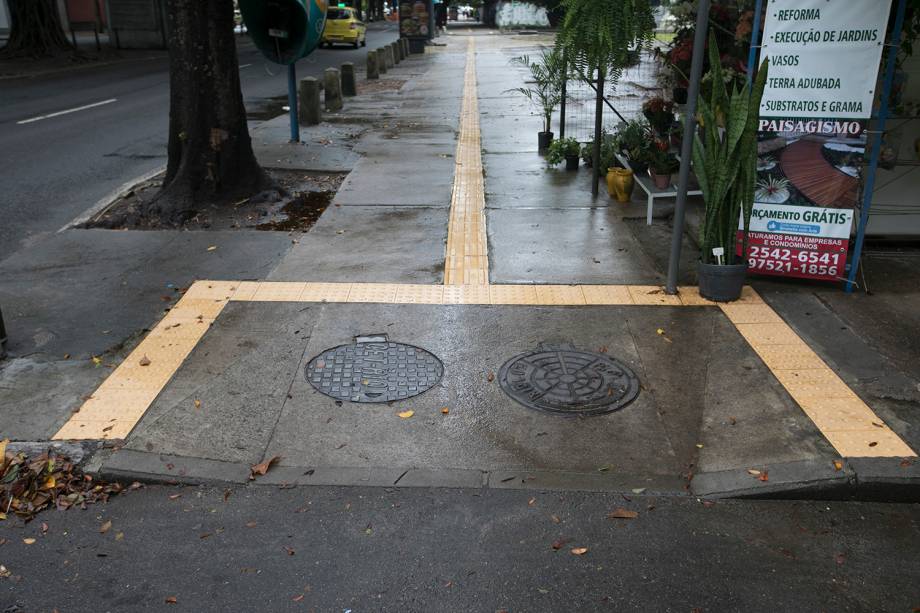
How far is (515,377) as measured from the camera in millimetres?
4840

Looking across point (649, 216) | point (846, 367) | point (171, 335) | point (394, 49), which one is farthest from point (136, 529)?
point (394, 49)

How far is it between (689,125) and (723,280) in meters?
1.21

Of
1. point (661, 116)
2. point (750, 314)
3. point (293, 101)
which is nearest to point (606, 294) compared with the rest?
point (750, 314)

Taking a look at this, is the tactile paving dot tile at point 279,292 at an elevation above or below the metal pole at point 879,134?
below

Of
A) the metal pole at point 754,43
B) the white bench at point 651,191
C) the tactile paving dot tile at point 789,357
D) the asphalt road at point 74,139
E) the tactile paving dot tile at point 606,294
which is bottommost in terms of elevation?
the tactile paving dot tile at point 789,357

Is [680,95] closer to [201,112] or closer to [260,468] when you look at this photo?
[201,112]

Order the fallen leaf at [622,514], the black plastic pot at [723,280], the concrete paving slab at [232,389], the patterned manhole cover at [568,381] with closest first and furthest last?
1. the fallen leaf at [622,514]
2. the concrete paving slab at [232,389]
3. the patterned manhole cover at [568,381]
4. the black plastic pot at [723,280]

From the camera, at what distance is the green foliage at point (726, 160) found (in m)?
5.48

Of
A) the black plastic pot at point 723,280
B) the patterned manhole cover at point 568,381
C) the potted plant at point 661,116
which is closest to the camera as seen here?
the patterned manhole cover at point 568,381

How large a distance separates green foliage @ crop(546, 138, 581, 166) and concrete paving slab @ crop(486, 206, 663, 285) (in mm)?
2226

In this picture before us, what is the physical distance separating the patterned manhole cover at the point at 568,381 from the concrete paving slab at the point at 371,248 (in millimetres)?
1616

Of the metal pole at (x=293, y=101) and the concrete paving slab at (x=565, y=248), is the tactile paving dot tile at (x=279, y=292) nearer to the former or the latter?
the concrete paving slab at (x=565, y=248)

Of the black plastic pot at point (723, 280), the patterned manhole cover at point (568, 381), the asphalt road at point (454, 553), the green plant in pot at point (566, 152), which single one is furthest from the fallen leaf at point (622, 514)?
the green plant in pot at point (566, 152)

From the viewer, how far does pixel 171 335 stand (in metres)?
5.41
